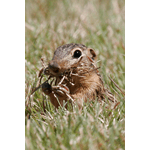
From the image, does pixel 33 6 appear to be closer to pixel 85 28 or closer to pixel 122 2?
pixel 85 28

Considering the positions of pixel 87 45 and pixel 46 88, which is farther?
pixel 87 45

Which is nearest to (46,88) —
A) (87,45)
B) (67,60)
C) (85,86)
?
(67,60)

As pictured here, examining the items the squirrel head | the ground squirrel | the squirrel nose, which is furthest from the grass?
the squirrel nose

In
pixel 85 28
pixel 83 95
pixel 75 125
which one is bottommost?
pixel 75 125

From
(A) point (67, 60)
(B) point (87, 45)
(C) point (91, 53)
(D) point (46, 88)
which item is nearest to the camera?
(D) point (46, 88)

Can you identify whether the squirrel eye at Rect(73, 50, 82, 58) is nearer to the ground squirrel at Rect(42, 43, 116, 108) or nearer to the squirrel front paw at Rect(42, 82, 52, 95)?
the ground squirrel at Rect(42, 43, 116, 108)

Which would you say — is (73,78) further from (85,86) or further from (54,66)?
(54,66)
